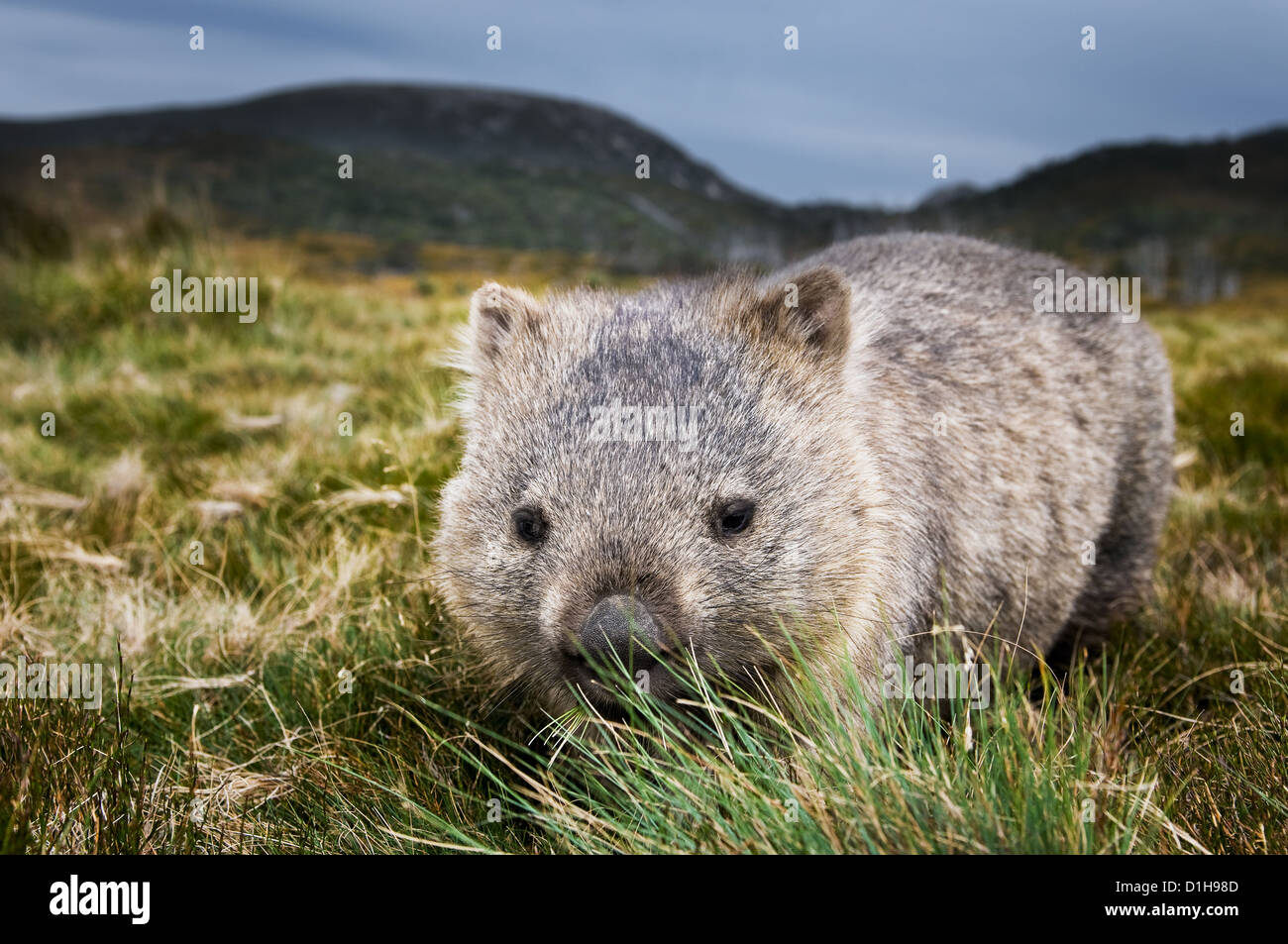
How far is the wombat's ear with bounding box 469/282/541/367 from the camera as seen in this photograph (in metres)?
3.76

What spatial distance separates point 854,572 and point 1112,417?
2.29 m

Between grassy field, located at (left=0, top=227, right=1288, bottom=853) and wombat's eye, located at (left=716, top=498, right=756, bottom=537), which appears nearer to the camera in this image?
grassy field, located at (left=0, top=227, right=1288, bottom=853)

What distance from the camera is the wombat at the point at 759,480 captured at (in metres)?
3.04

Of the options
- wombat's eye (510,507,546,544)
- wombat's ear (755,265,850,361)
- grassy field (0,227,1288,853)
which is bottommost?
grassy field (0,227,1288,853)

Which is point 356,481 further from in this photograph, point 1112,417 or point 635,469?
point 1112,417

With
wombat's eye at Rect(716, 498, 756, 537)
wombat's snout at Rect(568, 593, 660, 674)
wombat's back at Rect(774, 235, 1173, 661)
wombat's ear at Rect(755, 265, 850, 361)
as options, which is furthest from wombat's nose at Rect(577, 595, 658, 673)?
wombat's ear at Rect(755, 265, 850, 361)

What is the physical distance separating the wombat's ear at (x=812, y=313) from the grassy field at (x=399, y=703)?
1.19 meters

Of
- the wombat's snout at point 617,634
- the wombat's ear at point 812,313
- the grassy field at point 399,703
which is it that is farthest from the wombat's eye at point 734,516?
the wombat's ear at point 812,313

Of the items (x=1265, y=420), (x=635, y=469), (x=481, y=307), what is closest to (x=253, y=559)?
(x=481, y=307)

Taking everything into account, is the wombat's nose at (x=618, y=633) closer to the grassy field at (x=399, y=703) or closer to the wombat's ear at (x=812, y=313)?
the grassy field at (x=399, y=703)

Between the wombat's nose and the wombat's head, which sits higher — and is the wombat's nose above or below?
below

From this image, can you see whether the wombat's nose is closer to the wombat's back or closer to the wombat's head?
the wombat's head

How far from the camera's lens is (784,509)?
3193 millimetres

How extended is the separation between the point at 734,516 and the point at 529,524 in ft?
2.11
